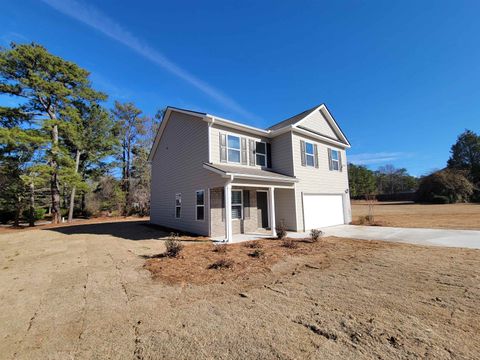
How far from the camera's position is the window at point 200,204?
11154 millimetres

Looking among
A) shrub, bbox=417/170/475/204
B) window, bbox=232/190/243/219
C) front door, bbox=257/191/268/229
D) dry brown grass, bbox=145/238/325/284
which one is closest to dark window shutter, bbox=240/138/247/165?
window, bbox=232/190/243/219

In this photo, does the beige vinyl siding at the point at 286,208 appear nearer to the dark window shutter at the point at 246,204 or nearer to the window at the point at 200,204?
the dark window shutter at the point at 246,204

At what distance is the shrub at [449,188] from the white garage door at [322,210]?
115 ft

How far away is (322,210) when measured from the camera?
46.3 ft

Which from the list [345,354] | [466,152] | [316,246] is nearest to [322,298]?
[345,354]

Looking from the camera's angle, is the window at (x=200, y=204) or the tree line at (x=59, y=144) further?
the tree line at (x=59, y=144)

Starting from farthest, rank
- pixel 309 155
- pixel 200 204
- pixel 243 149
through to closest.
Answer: pixel 309 155, pixel 243 149, pixel 200 204

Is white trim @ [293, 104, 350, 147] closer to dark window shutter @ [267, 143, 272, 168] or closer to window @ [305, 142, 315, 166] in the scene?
window @ [305, 142, 315, 166]

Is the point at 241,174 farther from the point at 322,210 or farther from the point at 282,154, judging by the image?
the point at 322,210

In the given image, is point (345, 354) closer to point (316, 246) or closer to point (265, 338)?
point (265, 338)

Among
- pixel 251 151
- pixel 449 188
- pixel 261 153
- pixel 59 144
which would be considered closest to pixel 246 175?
pixel 251 151

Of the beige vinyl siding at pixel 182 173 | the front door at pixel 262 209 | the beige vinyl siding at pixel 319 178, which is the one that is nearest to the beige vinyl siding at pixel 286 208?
the beige vinyl siding at pixel 319 178

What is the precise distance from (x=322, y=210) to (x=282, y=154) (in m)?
4.44

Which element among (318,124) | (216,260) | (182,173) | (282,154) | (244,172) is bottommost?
(216,260)
